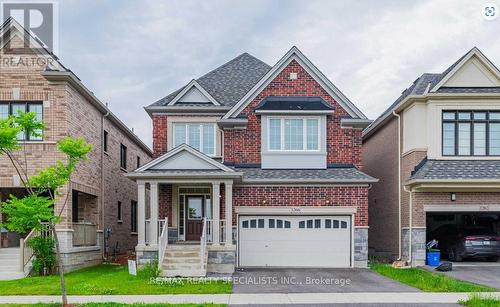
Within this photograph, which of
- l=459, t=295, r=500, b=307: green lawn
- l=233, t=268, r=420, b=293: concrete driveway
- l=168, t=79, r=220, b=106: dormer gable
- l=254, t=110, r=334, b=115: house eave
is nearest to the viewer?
l=459, t=295, r=500, b=307: green lawn

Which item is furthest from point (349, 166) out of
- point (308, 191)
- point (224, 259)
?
point (224, 259)

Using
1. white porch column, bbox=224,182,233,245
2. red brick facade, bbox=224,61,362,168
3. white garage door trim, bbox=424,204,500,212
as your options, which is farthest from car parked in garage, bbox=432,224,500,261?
white porch column, bbox=224,182,233,245

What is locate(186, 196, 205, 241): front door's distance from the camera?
20547 millimetres

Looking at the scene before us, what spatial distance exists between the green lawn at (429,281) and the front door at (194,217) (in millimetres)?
7294

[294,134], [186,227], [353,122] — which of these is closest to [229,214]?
[186,227]

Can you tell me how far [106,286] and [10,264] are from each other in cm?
530

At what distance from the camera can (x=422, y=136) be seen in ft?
65.0

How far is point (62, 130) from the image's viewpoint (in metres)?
18.4

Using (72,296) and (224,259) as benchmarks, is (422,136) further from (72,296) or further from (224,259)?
(72,296)

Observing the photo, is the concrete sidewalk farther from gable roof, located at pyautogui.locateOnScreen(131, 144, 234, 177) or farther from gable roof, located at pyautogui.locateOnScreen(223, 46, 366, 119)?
gable roof, located at pyautogui.locateOnScreen(223, 46, 366, 119)

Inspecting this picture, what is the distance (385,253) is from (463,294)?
984 centimetres

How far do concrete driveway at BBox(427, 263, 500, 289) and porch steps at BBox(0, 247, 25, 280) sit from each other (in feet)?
47.4

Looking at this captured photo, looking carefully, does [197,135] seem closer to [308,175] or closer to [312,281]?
[308,175]

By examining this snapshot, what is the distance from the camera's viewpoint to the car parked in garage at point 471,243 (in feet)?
65.2
